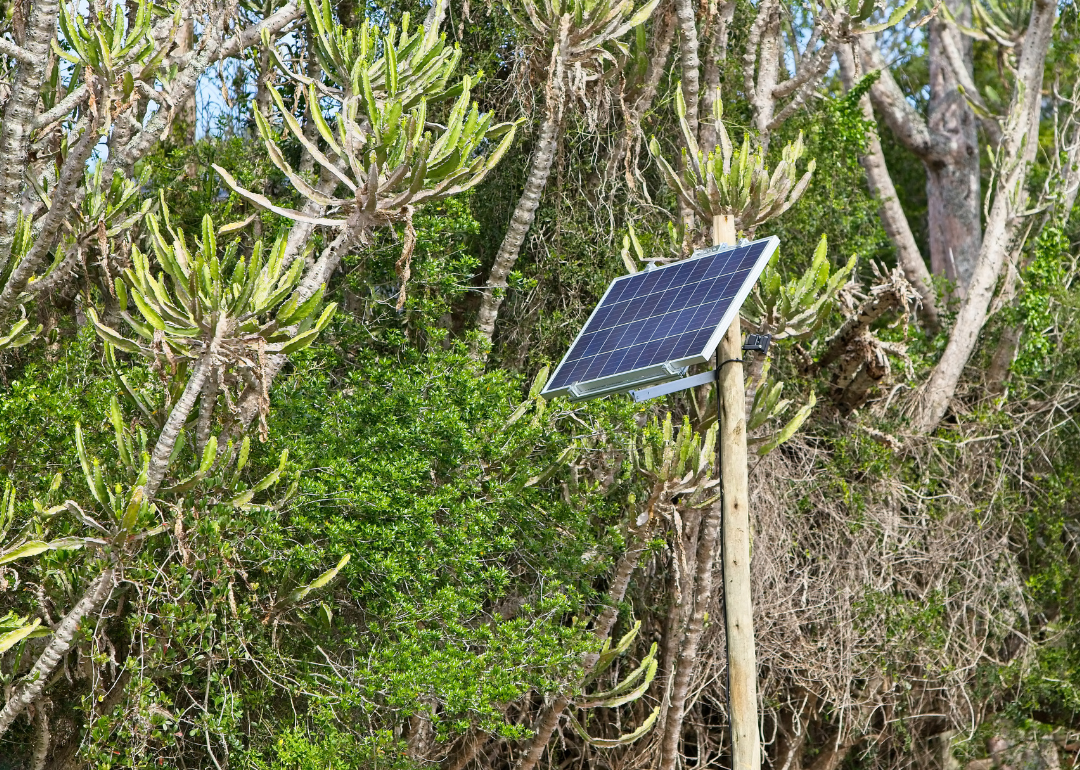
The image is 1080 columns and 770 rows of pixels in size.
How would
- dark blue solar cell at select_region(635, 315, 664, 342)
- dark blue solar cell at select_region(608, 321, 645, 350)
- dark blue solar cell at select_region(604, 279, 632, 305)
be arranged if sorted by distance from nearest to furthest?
dark blue solar cell at select_region(635, 315, 664, 342), dark blue solar cell at select_region(608, 321, 645, 350), dark blue solar cell at select_region(604, 279, 632, 305)

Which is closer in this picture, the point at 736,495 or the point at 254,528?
the point at 736,495

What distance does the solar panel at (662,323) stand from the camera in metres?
7.74

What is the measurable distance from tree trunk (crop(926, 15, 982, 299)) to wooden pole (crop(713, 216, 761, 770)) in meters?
11.3

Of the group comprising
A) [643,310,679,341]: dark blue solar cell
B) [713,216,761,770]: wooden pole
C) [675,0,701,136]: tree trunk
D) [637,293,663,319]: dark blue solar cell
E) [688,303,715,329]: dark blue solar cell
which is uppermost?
[675,0,701,136]: tree trunk

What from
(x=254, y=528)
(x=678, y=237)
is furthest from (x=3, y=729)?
(x=678, y=237)

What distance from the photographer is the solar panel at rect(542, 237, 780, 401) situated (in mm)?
7742

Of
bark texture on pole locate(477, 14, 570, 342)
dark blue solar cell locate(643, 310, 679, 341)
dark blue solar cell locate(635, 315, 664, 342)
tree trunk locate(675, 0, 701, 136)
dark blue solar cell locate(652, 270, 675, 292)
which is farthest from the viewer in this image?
tree trunk locate(675, 0, 701, 136)

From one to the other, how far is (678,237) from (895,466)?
16.5 ft

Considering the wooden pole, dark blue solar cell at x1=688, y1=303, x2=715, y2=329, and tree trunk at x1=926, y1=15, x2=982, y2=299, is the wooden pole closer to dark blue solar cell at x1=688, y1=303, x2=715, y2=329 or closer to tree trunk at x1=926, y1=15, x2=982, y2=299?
dark blue solar cell at x1=688, y1=303, x2=715, y2=329

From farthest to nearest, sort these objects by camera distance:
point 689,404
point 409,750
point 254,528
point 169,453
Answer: point 689,404
point 409,750
point 254,528
point 169,453

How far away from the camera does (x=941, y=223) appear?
61.2ft

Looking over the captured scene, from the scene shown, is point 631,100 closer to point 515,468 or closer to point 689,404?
point 689,404

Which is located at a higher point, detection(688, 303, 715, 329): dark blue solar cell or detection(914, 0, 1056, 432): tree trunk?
detection(688, 303, 715, 329): dark blue solar cell

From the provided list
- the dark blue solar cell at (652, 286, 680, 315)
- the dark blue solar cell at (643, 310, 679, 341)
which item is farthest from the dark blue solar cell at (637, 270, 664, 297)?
the dark blue solar cell at (643, 310, 679, 341)
